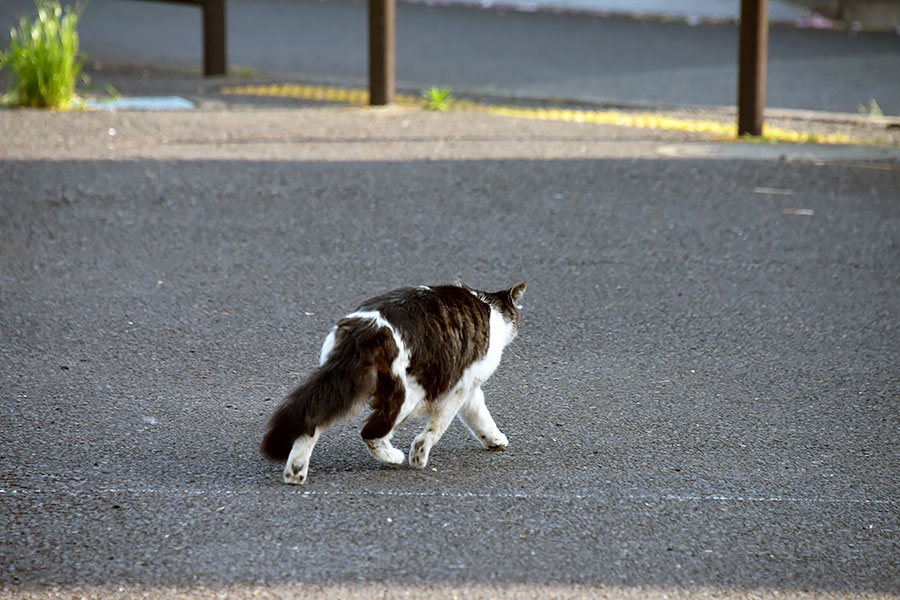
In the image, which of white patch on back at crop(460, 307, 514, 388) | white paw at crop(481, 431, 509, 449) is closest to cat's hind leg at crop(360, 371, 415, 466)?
white patch on back at crop(460, 307, 514, 388)

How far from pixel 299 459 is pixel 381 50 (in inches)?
269

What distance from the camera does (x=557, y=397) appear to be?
15.2ft

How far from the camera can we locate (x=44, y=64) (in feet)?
31.3

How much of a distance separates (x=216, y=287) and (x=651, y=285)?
2301mm

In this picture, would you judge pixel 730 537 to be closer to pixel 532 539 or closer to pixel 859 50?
pixel 532 539

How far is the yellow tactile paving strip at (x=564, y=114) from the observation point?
9.37 metres

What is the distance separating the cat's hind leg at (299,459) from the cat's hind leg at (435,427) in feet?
1.30

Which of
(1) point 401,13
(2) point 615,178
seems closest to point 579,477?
(2) point 615,178

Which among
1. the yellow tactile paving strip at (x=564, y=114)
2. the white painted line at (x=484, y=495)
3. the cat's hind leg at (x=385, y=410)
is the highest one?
the yellow tactile paving strip at (x=564, y=114)

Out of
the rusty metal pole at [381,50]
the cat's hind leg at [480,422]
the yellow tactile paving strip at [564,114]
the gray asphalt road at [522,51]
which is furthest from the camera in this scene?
the gray asphalt road at [522,51]

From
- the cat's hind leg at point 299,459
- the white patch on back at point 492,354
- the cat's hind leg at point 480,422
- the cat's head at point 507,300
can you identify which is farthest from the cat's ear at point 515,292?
the cat's hind leg at point 299,459

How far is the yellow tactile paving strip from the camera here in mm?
9367

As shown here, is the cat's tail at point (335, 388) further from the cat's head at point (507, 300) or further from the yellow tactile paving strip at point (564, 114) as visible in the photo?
the yellow tactile paving strip at point (564, 114)

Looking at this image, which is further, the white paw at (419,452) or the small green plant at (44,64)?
the small green plant at (44,64)
